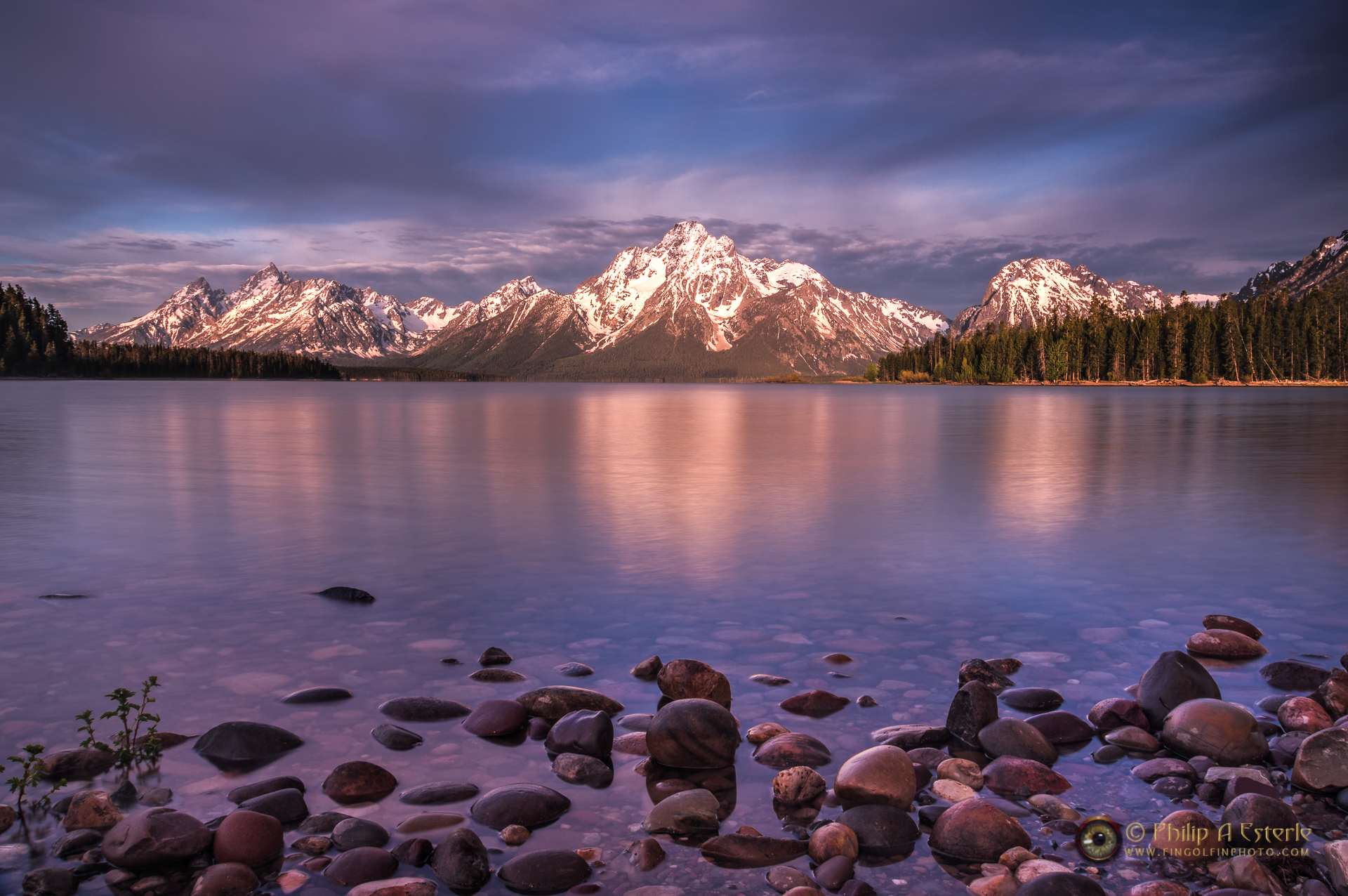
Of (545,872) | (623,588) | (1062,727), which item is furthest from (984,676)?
(623,588)

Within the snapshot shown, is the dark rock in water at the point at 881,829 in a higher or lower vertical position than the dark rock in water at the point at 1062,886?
lower

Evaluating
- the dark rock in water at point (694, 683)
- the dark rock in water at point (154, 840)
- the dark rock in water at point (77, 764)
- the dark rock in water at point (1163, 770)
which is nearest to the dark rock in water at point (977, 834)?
the dark rock in water at point (1163, 770)

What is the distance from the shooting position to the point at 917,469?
38500 mm

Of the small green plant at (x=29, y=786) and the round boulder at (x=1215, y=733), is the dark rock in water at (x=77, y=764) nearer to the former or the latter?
the small green plant at (x=29, y=786)

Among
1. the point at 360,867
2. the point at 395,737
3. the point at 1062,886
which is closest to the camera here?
the point at 1062,886

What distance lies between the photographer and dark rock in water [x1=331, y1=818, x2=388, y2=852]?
6.67 metres

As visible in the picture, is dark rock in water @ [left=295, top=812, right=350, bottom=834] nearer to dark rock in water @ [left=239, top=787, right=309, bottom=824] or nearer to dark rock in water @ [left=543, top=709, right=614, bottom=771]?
dark rock in water @ [left=239, top=787, right=309, bottom=824]

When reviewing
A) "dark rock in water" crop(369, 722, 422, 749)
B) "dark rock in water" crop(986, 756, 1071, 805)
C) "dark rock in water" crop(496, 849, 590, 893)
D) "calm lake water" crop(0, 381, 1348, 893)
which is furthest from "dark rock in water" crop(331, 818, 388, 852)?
"dark rock in water" crop(986, 756, 1071, 805)

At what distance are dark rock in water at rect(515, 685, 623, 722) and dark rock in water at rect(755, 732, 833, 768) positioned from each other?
4.39 ft

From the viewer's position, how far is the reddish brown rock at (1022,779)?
7719 mm

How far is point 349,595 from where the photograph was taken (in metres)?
15.1

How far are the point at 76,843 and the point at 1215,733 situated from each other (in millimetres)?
10659

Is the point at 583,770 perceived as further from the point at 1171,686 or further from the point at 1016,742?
the point at 1171,686

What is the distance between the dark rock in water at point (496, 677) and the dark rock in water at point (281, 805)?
3.51 meters
